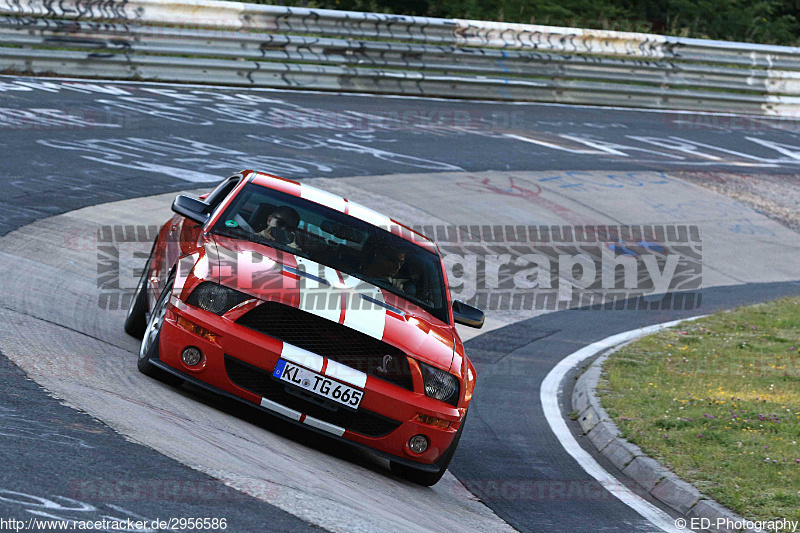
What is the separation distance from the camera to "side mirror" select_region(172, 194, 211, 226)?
705cm

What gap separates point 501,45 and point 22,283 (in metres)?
16.1

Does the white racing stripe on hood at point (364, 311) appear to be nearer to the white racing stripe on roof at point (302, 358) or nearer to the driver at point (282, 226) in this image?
the white racing stripe on roof at point (302, 358)

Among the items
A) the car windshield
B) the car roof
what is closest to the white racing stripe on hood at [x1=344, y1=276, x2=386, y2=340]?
the car windshield

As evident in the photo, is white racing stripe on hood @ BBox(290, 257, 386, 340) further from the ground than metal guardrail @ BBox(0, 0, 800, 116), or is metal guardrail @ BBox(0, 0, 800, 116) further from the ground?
metal guardrail @ BBox(0, 0, 800, 116)

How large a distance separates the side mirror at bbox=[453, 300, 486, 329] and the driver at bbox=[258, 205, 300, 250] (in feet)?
4.04

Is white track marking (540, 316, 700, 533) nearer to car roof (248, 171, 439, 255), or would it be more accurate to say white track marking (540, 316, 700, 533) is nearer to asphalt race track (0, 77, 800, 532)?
asphalt race track (0, 77, 800, 532)

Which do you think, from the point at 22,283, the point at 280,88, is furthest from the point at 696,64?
the point at 22,283

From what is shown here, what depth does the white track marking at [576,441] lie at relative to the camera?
650 centimetres

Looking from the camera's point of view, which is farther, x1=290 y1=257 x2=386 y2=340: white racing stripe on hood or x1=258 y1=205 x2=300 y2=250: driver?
x1=258 y1=205 x2=300 y2=250: driver

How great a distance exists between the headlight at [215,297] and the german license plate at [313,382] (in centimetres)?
47

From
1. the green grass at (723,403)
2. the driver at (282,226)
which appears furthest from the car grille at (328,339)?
the green grass at (723,403)

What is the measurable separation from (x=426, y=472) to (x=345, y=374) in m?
0.82

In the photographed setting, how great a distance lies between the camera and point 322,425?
232 inches

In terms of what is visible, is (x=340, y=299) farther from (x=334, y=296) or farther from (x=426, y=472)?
(x=426, y=472)
